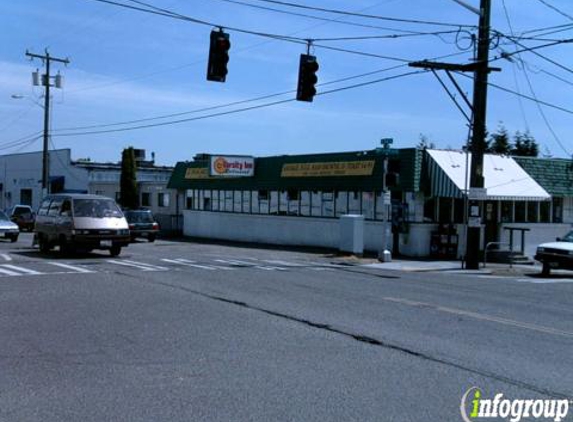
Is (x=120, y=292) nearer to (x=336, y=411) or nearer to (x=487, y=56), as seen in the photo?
(x=336, y=411)

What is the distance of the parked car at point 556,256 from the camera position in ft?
70.7

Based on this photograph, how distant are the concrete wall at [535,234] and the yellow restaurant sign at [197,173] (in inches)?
700

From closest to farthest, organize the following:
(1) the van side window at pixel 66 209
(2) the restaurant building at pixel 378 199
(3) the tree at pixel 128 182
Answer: (1) the van side window at pixel 66 209 < (2) the restaurant building at pixel 378 199 < (3) the tree at pixel 128 182

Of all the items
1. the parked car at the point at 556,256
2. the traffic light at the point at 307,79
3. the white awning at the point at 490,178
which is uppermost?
the traffic light at the point at 307,79

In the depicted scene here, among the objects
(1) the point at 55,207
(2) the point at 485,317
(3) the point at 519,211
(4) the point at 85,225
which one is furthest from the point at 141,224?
(2) the point at 485,317

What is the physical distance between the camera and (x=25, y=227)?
146 ft

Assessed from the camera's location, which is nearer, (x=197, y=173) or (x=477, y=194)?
(x=477, y=194)

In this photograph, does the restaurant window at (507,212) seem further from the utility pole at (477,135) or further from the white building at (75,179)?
the white building at (75,179)

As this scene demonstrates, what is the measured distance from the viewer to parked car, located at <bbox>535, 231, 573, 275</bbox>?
21.6 meters

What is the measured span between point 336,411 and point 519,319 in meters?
6.39

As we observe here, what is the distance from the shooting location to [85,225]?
→ 22156mm

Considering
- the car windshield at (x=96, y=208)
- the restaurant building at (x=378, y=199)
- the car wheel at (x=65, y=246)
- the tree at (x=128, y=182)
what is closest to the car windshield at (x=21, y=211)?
the tree at (x=128, y=182)

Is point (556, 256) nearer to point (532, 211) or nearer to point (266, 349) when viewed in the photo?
point (532, 211)

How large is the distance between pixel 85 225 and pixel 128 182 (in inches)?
1104
